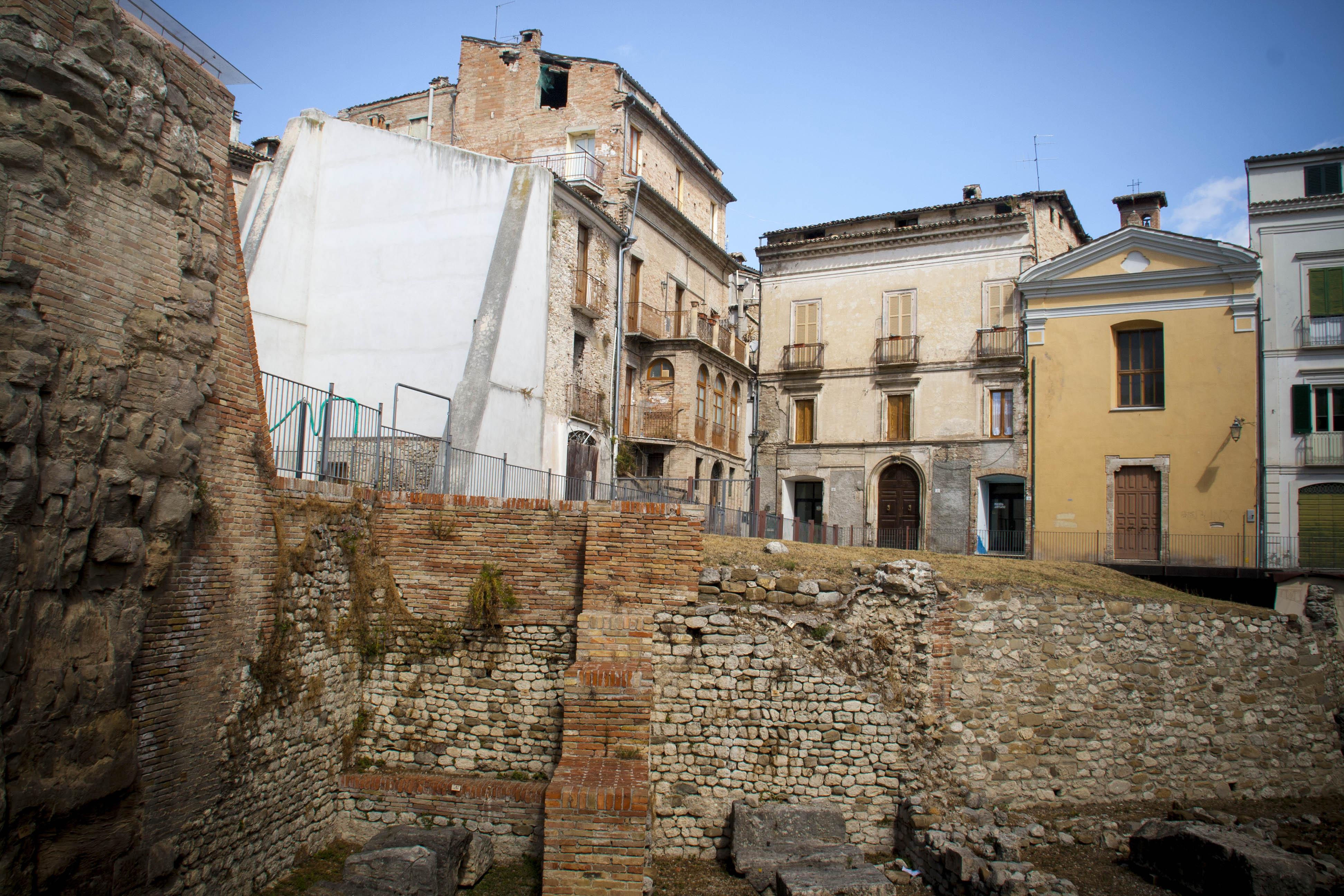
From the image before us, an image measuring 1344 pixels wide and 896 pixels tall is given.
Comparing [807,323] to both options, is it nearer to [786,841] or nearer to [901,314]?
[901,314]

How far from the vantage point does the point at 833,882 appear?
8.56 meters

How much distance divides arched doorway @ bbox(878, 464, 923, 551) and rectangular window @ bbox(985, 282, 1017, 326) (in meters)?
5.14

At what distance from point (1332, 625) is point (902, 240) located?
55.4ft

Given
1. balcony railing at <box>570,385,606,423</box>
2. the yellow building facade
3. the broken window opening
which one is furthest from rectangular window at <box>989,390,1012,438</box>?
the broken window opening

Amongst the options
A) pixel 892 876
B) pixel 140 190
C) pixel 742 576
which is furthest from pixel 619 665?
pixel 140 190

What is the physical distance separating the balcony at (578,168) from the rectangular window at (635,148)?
1075 mm

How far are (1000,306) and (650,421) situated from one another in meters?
11.3

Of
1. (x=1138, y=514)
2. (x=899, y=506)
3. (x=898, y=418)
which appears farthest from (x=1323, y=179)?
(x=899, y=506)

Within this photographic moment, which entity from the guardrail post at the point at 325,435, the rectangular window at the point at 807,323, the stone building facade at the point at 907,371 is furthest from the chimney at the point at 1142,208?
the guardrail post at the point at 325,435

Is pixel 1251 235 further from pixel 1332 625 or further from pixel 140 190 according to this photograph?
pixel 140 190

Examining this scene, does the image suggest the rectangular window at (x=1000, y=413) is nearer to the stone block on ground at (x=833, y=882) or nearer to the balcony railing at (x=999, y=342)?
the balcony railing at (x=999, y=342)

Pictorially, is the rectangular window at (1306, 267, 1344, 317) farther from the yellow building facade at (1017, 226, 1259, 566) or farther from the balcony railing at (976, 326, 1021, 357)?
the balcony railing at (976, 326, 1021, 357)

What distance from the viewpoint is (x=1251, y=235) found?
22.7 metres

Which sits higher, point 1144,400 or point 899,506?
point 1144,400
